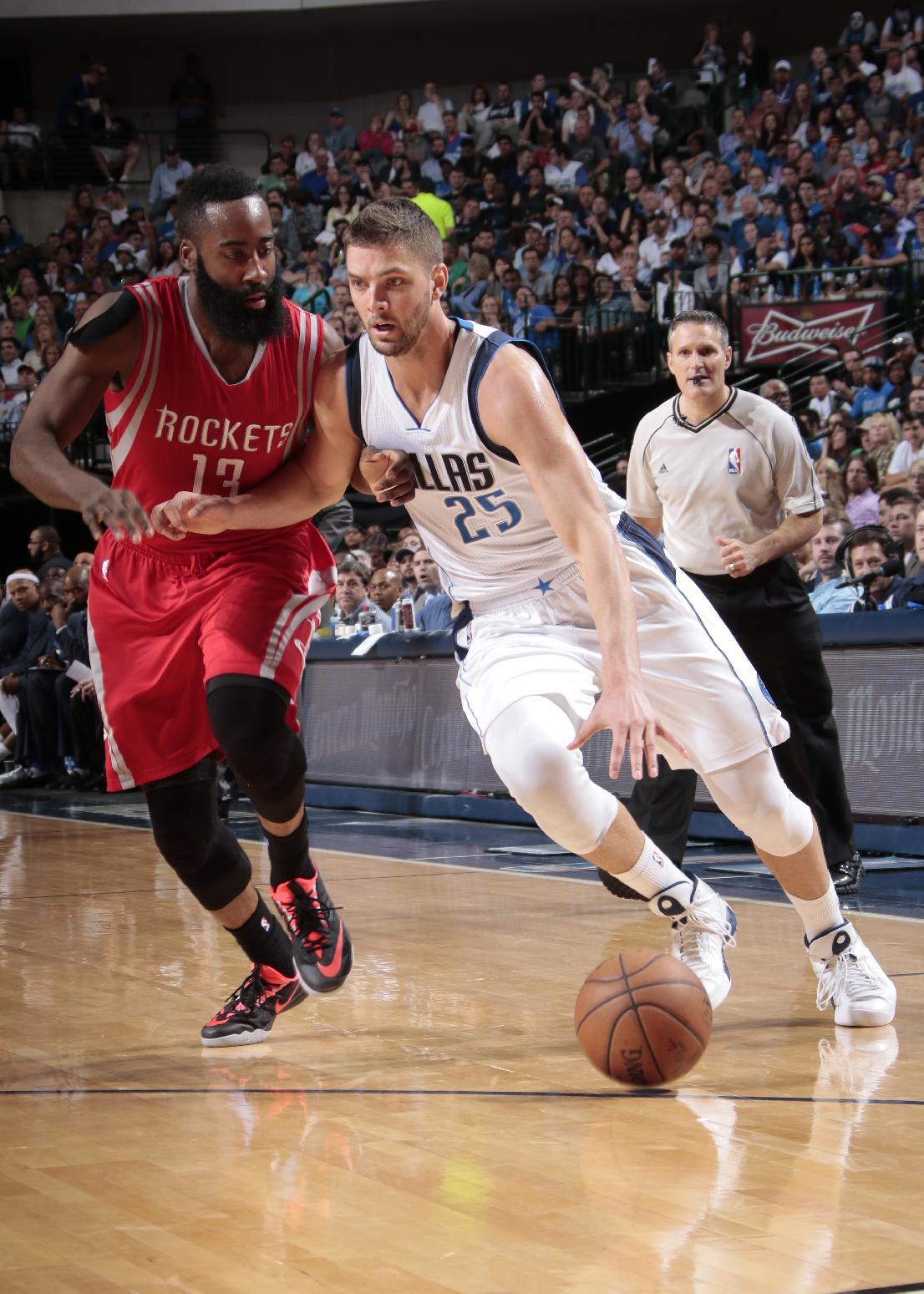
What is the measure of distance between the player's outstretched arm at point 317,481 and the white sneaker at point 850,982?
1.51 m

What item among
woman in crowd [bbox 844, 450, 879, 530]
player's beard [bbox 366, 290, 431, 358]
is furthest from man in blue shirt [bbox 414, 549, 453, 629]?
player's beard [bbox 366, 290, 431, 358]

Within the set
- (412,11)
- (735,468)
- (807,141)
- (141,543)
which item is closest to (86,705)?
(735,468)

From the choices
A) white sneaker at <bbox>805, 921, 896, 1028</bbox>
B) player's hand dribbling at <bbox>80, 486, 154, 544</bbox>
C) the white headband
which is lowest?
white sneaker at <bbox>805, 921, 896, 1028</bbox>

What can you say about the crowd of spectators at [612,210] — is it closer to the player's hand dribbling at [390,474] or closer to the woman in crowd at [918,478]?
the woman in crowd at [918,478]

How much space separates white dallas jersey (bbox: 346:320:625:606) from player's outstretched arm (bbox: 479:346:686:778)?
0.22ft

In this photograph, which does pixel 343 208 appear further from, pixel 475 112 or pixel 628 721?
pixel 628 721

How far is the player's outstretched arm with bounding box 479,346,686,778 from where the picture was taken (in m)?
3.13

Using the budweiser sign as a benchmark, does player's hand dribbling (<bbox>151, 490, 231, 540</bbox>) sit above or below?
below

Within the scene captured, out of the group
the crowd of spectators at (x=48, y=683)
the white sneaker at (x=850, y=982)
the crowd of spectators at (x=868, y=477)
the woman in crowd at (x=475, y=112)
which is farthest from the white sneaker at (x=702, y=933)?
the woman in crowd at (x=475, y=112)

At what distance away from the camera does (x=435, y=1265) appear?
7.58ft

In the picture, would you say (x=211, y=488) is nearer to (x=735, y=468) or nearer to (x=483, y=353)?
(x=483, y=353)

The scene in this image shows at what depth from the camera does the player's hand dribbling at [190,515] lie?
3.58 meters

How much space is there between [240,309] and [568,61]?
2174 cm

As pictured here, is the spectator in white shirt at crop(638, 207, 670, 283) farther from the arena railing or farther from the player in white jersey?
the player in white jersey
